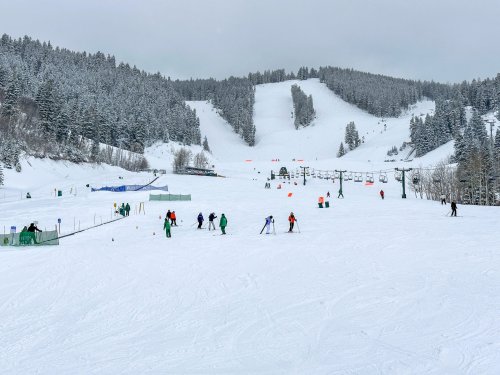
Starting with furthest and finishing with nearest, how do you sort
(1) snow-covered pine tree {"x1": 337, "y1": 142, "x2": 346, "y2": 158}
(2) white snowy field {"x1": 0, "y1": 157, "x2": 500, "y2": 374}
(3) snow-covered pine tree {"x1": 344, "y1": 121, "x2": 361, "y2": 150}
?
(3) snow-covered pine tree {"x1": 344, "y1": 121, "x2": 361, "y2": 150}
(1) snow-covered pine tree {"x1": 337, "y1": 142, "x2": 346, "y2": 158}
(2) white snowy field {"x1": 0, "y1": 157, "x2": 500, "y2": 374}

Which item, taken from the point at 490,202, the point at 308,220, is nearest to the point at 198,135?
the point at 490,202

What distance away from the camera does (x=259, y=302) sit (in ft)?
36.2

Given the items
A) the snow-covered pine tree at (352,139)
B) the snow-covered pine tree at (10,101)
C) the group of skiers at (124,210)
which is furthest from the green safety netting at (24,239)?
the snow-covered pine tree at (352,139)

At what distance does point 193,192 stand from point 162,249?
3923 cm

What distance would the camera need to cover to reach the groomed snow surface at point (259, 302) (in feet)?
24.5

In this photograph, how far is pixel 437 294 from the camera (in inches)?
438

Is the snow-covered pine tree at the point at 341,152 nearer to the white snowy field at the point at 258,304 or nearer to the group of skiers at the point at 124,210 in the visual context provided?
the group of skiers at the point at 124,210

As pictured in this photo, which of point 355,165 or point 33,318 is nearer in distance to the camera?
point 33,318

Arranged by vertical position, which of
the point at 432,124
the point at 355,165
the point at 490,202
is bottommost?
the point at 490,202

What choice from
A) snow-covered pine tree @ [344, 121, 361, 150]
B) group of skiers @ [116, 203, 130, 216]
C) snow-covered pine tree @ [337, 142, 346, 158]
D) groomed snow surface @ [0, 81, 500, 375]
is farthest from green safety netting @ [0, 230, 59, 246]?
snow-covered pine tree @ [344, 121, 361, 150]

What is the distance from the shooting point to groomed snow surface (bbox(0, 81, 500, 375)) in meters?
7.45

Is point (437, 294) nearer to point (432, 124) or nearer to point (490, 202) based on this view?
point (490, 202)

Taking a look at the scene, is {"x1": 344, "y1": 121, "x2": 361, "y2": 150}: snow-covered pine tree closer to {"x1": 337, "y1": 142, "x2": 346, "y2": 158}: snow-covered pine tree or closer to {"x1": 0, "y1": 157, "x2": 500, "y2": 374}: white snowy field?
{"x1": 337, "y1": 142, "x2": 346, "y2": 158}: snow-covered pine tree

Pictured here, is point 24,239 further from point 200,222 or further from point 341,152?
point 341,152
